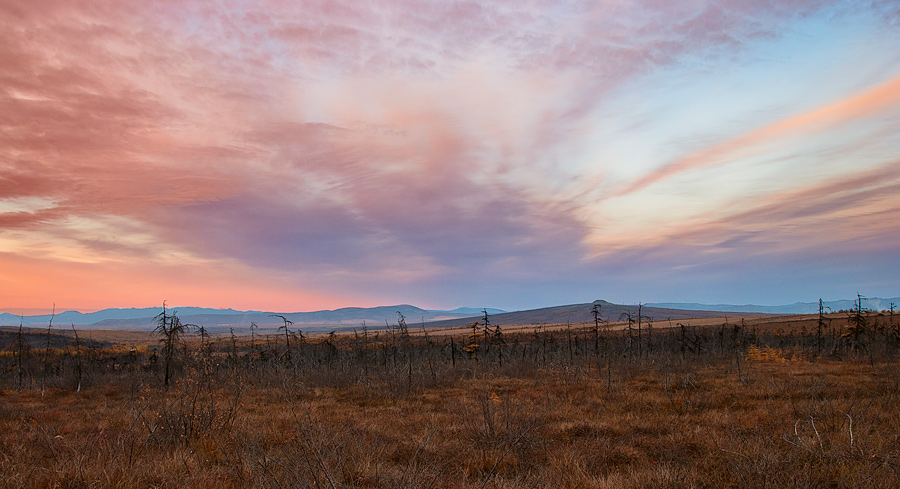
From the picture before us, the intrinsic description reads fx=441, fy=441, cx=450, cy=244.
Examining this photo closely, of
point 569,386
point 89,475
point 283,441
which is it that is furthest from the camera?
point 569,386

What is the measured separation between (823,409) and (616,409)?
160 inches

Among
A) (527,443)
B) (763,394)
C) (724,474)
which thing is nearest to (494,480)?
(527,443)

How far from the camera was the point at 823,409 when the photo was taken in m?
9.01

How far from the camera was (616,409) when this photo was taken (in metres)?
11.0

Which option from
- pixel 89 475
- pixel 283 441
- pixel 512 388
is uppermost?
pixel 89 475

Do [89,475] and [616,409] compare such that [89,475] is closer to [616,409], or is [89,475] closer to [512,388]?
[616,409]

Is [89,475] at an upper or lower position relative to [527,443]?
upper

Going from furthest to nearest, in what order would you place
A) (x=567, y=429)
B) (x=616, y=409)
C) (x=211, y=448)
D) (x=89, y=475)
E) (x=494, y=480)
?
1. (x=616, y=409)
2. (x=567, y=429)
3. (x=211, y=448)
4. (x=494, y=480)
5. (x=89, y=475)

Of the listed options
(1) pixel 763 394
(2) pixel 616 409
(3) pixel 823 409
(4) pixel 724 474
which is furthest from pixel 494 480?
(1) pixel 763 394

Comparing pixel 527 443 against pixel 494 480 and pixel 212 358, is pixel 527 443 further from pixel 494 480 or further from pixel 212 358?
pixel 212 358

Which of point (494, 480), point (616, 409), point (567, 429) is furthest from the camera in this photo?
point (616, 409)

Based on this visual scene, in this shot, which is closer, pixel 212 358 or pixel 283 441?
pixel 283 441

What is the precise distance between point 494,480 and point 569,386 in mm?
10879

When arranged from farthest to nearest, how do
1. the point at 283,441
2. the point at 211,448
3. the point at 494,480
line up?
1. the point at 283,441
2. the point at 211,448
3. the point at 494,480
